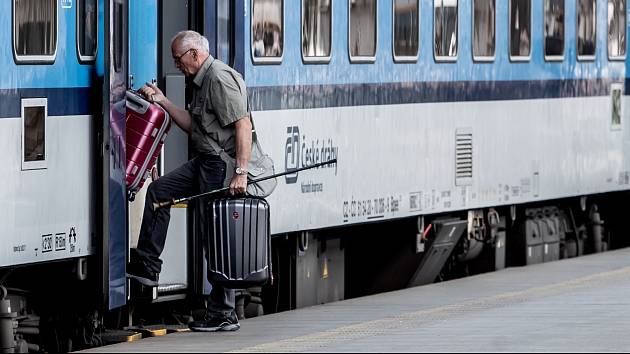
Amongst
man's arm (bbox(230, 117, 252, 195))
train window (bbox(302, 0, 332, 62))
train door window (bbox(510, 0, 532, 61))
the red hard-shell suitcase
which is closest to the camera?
man's arm (bbox(230, 117, 252, 195))

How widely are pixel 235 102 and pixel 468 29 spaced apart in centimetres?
625

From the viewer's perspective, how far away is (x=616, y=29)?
20.9 metres

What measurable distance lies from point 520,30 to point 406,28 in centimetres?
239

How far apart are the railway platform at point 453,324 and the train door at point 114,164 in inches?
24.1

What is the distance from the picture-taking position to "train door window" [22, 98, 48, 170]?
37.3 feet

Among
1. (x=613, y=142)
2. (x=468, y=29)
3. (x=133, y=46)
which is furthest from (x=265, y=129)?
(x=613, y=142)

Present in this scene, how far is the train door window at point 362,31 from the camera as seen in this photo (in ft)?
51.0

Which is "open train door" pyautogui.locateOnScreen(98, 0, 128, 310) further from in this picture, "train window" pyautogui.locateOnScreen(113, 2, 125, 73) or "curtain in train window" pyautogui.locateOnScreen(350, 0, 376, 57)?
"curtain in train window" pyautogui.locateOnScreen(350, 0, 376, 57)

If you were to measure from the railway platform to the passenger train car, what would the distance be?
81 cm

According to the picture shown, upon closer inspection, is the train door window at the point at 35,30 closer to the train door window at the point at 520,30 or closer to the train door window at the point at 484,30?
the train door window at the point at 484,30

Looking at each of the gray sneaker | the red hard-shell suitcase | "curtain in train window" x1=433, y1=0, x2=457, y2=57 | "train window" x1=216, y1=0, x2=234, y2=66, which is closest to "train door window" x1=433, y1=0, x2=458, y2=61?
"curtain in train window" x1=433, y1=0, x2=457, y2=57

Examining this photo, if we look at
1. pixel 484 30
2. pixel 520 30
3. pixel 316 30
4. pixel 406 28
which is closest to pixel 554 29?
pixel 520 30

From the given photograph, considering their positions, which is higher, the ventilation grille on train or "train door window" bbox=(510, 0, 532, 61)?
"train door window" bbox=(510, 0, 532, 61)

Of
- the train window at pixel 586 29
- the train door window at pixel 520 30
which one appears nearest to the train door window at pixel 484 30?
the train door window at pixel 520 30
